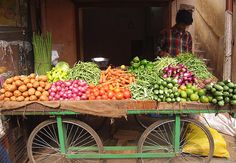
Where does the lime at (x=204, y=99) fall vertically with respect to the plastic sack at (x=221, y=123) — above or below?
above

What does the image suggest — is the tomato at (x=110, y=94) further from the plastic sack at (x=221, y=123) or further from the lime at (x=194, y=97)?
the plastic sack at (x=221, y=123)

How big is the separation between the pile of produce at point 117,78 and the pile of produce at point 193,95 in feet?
2.32

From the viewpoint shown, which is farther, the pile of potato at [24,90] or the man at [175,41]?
the man at [175,41]

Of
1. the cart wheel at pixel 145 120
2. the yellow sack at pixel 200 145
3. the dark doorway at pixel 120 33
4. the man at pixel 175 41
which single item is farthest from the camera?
the dark doorway at pixel 120 33

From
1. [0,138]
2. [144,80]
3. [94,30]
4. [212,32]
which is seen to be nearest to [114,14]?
[94,30]

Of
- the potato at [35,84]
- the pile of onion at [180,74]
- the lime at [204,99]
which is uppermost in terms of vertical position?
the pile of onion at [180,74]

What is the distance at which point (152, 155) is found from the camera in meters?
3.47

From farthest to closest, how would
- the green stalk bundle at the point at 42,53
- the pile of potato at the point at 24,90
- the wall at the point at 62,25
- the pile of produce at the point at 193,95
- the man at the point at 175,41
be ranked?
the wall at the point at 62,25 < the man at the point at 175,41 < the green stalk bundle at the point at 42,53 < the pile of potato at the point at 24,90 < the pile of produce at the point at 193,95

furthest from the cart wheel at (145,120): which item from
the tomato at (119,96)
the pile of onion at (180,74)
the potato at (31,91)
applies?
the potato at (31,91)

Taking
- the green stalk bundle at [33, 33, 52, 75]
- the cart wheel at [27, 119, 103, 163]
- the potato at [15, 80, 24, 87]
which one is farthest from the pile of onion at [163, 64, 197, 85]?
the green stalk bundle at [33, 33, 52, 75]

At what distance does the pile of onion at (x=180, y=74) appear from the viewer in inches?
139

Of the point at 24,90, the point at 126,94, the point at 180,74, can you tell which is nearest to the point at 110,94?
the point at 126,94

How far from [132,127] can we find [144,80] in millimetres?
1742

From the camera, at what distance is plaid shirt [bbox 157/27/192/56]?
5.14 metres
